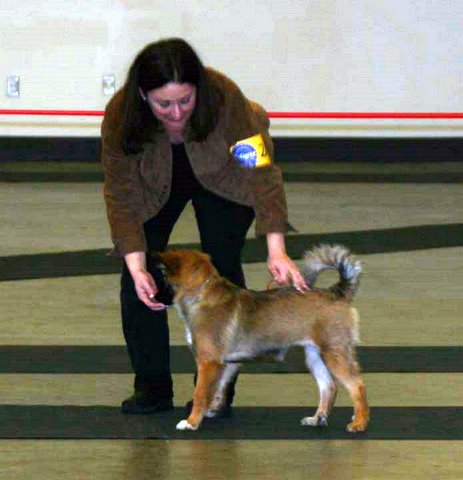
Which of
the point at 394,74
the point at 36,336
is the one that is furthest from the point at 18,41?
the point at 36,336

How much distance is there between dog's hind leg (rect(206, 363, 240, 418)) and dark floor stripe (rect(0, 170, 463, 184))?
26.8 feet

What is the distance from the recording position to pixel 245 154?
591 centimetres

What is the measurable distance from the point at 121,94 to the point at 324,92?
8.74 meters

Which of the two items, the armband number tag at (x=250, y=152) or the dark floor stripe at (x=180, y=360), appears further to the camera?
the dark floor stripe at (x=180, y=360)

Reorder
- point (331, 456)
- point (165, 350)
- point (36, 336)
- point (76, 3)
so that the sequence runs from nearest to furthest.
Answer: point (331, 456) < point (165, 350) < point (36, 336) < point (76, 3)

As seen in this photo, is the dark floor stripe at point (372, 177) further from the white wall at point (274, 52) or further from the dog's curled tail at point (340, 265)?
the dog's curled tail at point (340, 265)

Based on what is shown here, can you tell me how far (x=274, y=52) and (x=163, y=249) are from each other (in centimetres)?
842

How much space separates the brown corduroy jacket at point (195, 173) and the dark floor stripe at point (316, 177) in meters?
8.23

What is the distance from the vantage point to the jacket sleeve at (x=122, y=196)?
5.93 metres

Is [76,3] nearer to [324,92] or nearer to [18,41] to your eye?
[18,41]

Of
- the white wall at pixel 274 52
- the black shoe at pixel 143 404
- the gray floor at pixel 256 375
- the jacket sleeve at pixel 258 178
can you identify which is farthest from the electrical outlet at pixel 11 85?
the jacket sleeve at pixel 258 178

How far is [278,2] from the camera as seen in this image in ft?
46.9

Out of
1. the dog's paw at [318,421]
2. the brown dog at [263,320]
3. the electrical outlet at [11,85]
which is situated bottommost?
the electrical outlet at [11,85]

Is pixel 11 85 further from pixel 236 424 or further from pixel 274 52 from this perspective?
pixel 236 424
